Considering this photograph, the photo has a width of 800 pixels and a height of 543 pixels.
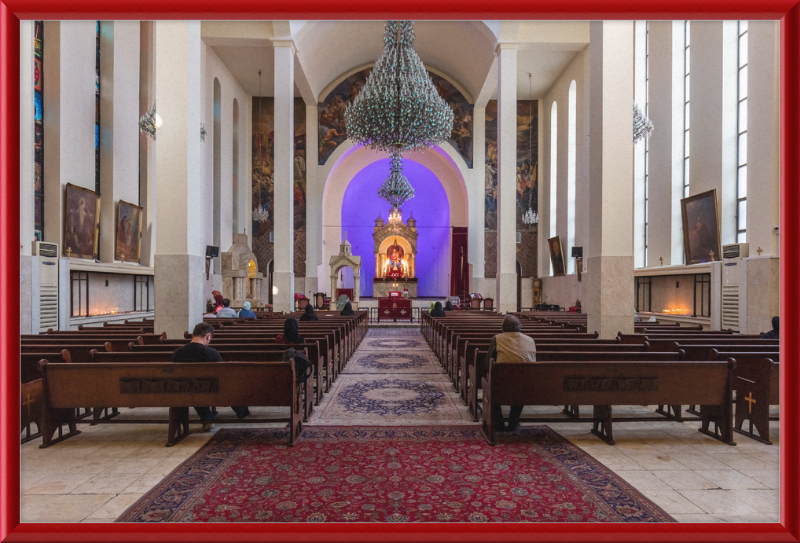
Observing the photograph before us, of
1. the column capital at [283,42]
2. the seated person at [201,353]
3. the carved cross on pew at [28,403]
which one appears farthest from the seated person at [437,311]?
the column capital at [283,42]

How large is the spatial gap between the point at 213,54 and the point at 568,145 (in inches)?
513

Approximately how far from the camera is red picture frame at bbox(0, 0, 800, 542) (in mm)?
1410

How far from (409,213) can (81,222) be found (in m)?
18.0

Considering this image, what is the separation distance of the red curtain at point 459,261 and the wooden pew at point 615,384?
1791 centimetres

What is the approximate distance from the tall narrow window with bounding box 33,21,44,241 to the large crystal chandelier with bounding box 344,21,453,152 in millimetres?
6547

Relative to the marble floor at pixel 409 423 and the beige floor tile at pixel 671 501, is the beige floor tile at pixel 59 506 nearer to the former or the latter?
the marble floor at pixel 409 423

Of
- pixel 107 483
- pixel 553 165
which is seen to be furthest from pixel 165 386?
pixel 553 165

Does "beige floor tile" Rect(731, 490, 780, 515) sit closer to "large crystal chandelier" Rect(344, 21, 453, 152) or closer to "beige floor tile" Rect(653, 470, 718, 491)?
"beige floor tile" Rect(653, 470, 718, 491)

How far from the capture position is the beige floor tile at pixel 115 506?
100.0 inches

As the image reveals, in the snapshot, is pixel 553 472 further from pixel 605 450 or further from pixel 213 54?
pixel 213 54

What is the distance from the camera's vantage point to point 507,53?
46.1 feet

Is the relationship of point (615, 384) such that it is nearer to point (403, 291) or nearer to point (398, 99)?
point (398, 99)

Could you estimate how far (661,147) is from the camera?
12023 millimetres

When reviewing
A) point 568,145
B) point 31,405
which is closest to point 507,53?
point 568,145
